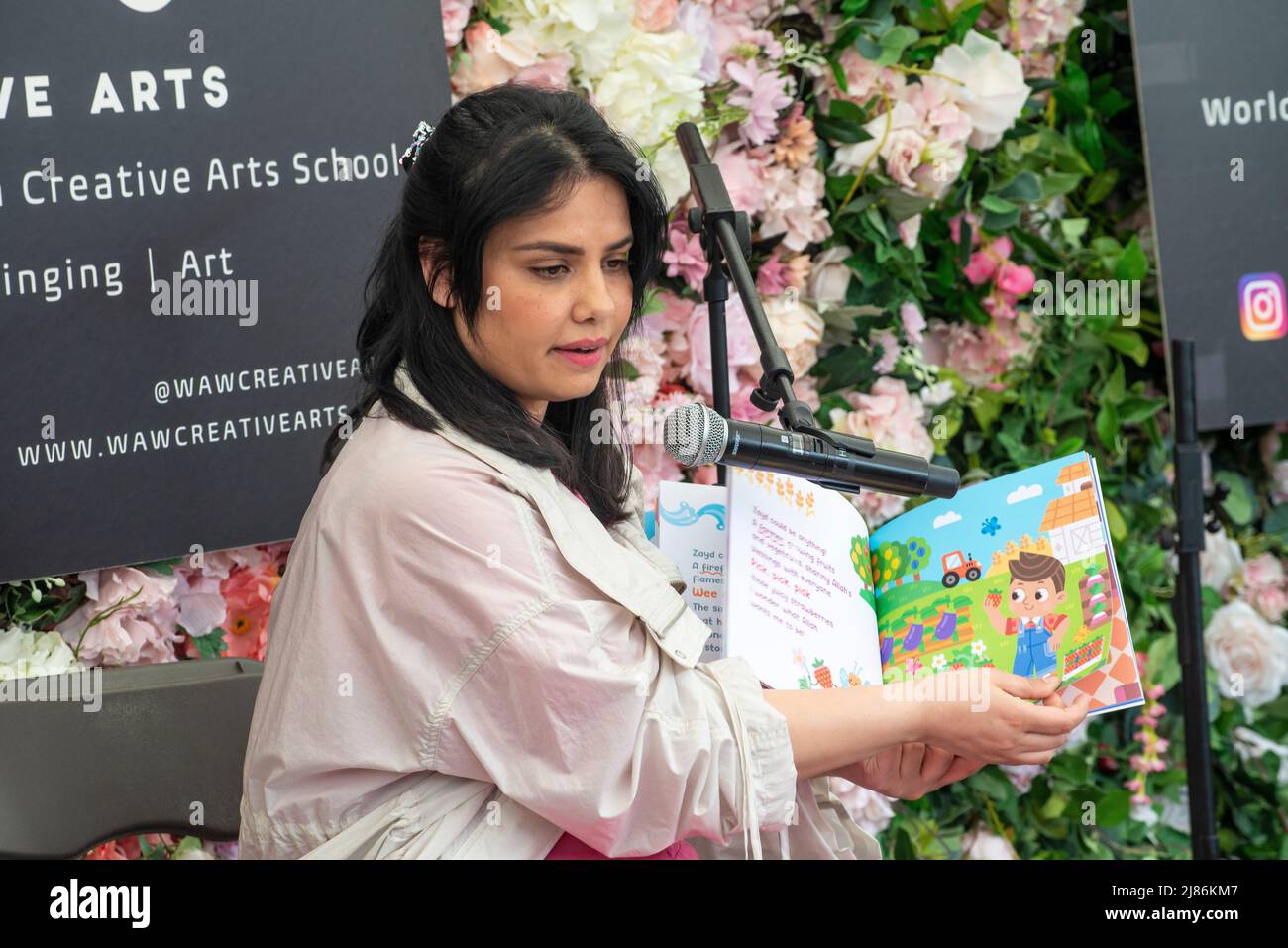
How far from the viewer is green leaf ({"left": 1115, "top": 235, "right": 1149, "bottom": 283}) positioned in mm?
2518

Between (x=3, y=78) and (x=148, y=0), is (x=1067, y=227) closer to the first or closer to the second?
(x=148, y=0)

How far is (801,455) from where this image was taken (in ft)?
4.59

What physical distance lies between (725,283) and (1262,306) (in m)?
1.37

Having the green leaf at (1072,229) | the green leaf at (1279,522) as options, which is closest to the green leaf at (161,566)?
the green leaf at (1072,229)

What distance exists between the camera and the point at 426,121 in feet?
6.49

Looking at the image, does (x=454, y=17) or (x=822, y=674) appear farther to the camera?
(x=454, y=17)

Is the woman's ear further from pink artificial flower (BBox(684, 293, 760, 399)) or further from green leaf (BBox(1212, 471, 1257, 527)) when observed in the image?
green leaf (BBox(1212, 471, 1257, 527))

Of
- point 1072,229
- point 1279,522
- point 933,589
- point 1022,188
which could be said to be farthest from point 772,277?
point 1279,522

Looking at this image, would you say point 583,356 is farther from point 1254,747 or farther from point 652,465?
point 1254,747

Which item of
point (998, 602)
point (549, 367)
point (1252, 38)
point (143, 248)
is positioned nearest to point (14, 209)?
point (143, 248)

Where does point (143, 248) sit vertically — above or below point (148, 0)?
below

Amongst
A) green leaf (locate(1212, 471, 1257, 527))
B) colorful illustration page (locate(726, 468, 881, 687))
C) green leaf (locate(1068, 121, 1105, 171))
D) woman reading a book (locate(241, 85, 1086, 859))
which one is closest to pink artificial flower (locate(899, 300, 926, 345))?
green leaf (locate(1068, 121, 1105, 171))

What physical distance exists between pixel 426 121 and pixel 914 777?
3.77ft

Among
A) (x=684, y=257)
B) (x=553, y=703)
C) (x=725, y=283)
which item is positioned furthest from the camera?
(x=684, y=257)
